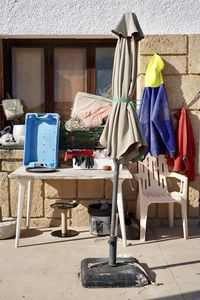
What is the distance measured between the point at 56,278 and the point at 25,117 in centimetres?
259

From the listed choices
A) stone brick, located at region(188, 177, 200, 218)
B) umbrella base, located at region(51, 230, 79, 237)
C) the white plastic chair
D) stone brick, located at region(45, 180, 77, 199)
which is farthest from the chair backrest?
umbrella base, located at region(51, 230, 79, 237)

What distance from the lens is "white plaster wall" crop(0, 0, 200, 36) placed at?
5.90m

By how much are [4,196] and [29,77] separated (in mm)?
1762

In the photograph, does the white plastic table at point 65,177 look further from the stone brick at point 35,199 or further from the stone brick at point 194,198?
the stone brick at point 194,198

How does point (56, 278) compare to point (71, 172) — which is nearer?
point (56, 278)

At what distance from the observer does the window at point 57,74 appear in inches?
247

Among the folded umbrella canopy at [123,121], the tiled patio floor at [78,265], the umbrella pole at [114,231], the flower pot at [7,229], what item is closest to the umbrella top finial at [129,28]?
the folded umbrella canopy at [123,121]

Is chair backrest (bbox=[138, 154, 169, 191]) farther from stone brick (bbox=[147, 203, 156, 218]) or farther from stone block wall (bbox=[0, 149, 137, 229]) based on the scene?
stone brick (bbox=[147, 203, 156, 218])

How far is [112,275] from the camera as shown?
158 inches

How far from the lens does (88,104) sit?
587 cm

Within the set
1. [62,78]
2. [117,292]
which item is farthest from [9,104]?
[117,292]

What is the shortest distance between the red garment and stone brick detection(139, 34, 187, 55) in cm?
81

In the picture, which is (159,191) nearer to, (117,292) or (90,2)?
(117,292)

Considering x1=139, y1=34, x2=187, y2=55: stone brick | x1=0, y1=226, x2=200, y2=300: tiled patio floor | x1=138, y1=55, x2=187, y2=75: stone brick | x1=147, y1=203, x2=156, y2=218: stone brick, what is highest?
x1=139, y1=34, x2=187, y2=55: stone brick
